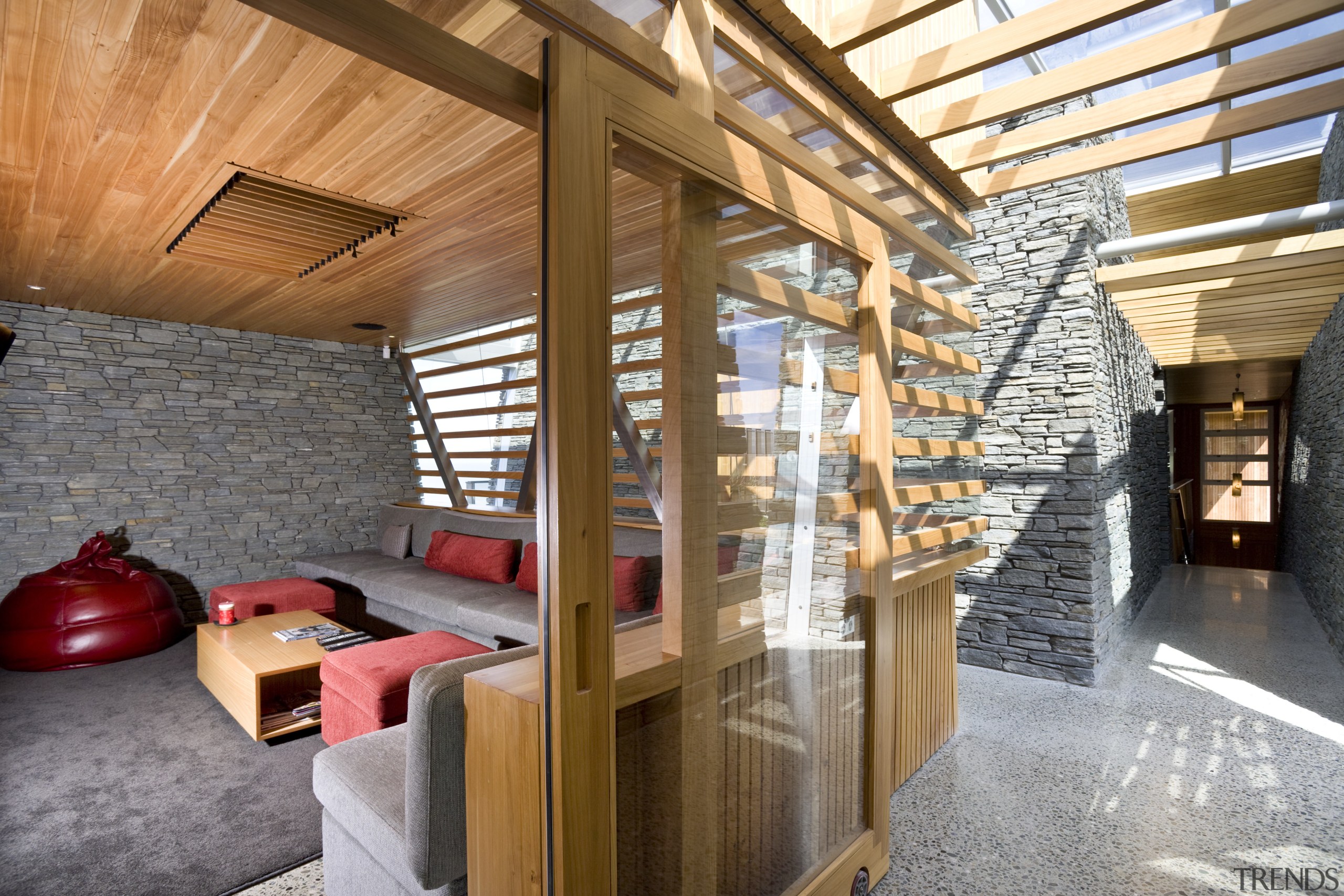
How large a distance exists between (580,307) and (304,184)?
2.23 meters

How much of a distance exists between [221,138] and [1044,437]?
4388mm

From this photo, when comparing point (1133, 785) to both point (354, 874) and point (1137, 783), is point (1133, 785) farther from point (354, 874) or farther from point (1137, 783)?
point (354, 874)

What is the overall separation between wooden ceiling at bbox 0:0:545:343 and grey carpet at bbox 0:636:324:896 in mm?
2396

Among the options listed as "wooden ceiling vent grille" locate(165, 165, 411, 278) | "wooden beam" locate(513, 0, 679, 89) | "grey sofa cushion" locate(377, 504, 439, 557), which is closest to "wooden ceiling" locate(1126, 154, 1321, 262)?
"wooden beam" locate(513, 0, 679, 89)

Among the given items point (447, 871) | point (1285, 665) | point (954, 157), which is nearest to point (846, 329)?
point (954, 157)

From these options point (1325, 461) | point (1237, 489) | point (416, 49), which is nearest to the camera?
point (416, 49)

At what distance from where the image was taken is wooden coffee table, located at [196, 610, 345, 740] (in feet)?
10.2

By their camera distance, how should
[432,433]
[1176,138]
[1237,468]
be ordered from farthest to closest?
[1237,468], [432,433], [1176,138]

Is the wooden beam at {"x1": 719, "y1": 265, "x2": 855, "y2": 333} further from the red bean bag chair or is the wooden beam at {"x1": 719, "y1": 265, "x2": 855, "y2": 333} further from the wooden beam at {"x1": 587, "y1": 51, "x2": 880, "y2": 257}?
the red bean bag chair

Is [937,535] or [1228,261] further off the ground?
[1228,261]

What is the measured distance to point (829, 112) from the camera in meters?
2.01

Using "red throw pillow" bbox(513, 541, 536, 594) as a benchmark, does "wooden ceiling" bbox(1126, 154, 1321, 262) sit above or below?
above

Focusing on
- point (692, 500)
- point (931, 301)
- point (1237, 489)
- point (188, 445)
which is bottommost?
point (1237, 489)

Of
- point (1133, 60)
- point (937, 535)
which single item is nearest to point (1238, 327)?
A: point (937, 535)
